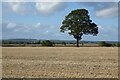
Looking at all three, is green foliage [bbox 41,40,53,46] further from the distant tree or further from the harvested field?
the harvested field

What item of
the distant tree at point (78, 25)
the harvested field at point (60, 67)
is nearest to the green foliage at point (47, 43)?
the distant tree at point (78, 25)

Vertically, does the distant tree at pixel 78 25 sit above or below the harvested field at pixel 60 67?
above

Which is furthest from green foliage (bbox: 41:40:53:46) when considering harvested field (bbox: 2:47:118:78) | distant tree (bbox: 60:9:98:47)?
harvested field (bbox: 2:47:118:78)

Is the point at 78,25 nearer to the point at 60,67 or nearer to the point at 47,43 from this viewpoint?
the point at 47,43

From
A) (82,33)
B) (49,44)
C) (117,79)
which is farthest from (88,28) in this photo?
(117,79)

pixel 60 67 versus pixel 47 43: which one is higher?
pixel 47 43

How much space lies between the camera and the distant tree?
312 ft

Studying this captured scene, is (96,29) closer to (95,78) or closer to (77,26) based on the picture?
(77,26)

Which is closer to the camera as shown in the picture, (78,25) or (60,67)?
(60,67)

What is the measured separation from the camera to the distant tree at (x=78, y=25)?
3748 inches

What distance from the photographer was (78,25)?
9544 centimetres

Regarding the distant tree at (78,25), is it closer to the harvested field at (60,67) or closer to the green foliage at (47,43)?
the green foliage at (47,43)

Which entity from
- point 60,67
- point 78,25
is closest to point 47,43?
point 78,25

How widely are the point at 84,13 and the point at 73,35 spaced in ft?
25.8
